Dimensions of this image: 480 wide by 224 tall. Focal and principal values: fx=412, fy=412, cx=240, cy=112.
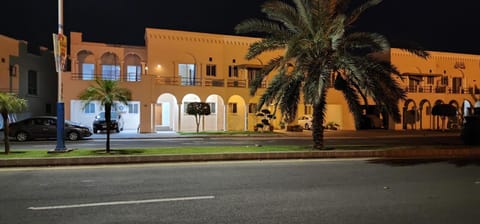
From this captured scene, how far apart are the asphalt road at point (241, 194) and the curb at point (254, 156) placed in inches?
31.0

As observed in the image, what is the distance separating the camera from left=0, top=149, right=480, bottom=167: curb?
12.4 metres

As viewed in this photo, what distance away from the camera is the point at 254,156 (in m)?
14.1

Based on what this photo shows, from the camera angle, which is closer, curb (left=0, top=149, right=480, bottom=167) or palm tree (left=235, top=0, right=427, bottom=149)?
curb (left=0, top=149, right=480, bottom=167)

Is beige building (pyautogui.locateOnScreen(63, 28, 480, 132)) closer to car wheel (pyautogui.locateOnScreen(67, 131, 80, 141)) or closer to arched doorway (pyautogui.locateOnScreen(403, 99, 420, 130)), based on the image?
arched doorway (pyautogui.locateOnScreen(403, 99, 420, 130))

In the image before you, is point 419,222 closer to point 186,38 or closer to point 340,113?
point 186,38

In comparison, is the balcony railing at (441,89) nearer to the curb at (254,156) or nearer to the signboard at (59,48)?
the curb at (254,156)

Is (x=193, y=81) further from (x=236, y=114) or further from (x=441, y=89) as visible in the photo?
(x=441, y=89)

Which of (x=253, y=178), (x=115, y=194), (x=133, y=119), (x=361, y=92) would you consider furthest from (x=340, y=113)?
(x=115, y=194)

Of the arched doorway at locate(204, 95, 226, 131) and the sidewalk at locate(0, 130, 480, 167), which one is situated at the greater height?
the arched doorway at locate(204, 95, 226, 131)

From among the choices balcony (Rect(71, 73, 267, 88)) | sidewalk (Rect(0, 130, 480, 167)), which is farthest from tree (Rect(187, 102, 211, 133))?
sidewalk (Rect(0, 130, 480, 167))

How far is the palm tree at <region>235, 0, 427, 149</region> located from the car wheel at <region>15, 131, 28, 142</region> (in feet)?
47.7

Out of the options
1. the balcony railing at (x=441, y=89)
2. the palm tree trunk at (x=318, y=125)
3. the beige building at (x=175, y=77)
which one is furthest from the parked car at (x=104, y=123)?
the balcony railing at (x=441, y=89)

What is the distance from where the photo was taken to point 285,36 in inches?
666

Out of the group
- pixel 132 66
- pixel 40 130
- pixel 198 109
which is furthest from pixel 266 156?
pixel 132 66
